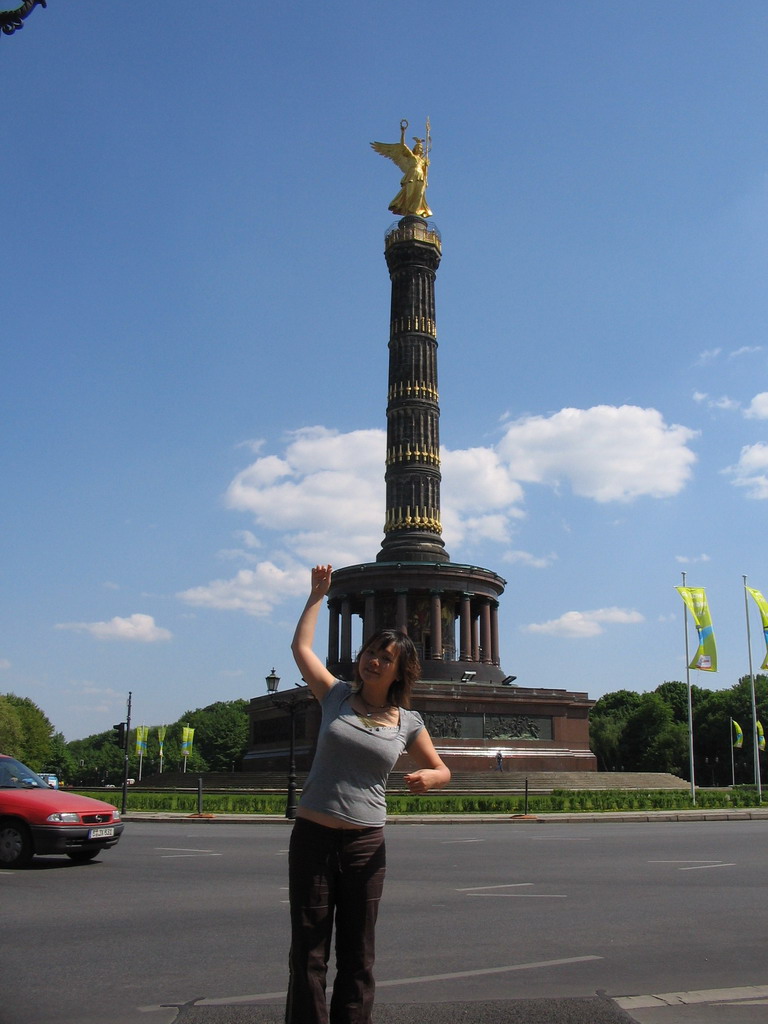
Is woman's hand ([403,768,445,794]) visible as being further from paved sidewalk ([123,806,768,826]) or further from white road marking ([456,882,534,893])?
paved sidewalk ([123,806,768,826])

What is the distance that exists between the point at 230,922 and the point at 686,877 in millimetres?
6134

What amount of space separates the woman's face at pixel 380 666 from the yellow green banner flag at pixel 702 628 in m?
35.1

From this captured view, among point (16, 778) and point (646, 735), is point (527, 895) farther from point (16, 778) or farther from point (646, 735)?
point (646, 735)

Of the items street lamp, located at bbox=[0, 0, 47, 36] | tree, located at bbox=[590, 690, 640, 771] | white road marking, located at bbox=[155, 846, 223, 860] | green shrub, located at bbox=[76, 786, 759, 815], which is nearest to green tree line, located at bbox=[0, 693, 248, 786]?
tree, located at bbox=[590, 690, 640, 771]

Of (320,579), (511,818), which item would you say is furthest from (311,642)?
(511,818)

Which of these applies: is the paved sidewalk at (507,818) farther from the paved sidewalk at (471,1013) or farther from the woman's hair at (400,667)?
the woman's hair at (400,667)

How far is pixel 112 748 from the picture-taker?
132m

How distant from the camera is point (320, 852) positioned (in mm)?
4309

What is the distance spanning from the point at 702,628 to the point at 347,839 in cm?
3606

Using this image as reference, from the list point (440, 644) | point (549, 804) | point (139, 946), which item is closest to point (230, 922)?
point (139, 946)

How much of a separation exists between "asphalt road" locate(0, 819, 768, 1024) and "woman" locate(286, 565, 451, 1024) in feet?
4.85

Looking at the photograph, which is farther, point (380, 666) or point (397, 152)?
point (397, 152)

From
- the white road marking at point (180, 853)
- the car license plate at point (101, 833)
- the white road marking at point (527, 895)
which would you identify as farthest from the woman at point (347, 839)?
the white road marking at point (180, 853)

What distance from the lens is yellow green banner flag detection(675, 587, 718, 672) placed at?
37.6 meters
